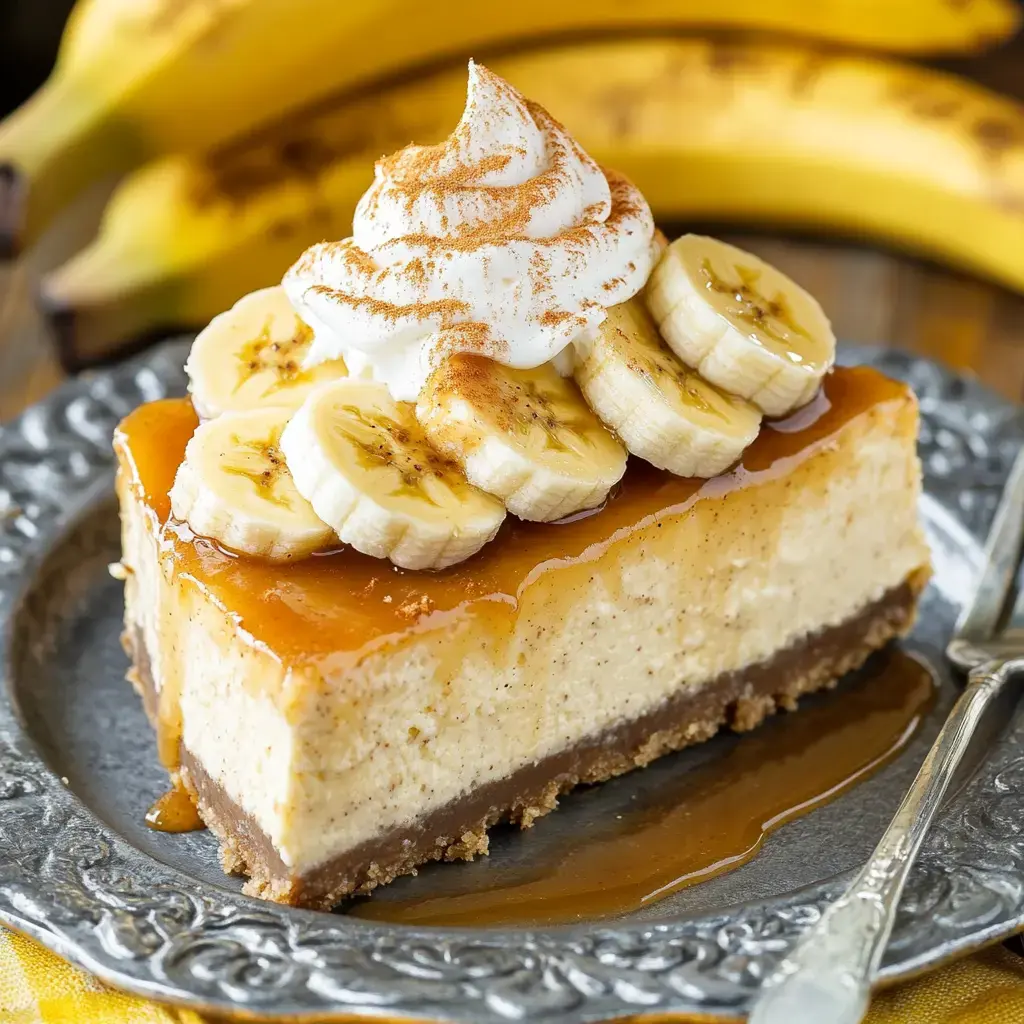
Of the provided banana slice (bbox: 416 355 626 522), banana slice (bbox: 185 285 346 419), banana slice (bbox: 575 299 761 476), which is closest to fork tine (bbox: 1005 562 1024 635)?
banana slice (bbox: 575 299 761 476)

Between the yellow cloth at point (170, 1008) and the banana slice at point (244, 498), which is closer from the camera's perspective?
the yellow cloth at point (170, 1008)

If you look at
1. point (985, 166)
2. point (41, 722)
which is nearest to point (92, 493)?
point (41, 722)

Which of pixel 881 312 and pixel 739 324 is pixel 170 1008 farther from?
pixel 881 312

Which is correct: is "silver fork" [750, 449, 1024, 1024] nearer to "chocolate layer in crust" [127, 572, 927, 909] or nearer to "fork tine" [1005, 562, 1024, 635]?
"fork tine" [1005, 562, 1024, 635]

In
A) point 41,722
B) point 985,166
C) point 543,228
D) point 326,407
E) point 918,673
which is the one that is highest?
point 543,228

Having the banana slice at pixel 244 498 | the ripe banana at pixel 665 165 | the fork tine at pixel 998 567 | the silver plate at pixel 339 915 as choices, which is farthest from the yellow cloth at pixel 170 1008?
the ripe banana at pixel 665 165

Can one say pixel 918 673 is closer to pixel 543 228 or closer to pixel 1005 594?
pixel 1005 594

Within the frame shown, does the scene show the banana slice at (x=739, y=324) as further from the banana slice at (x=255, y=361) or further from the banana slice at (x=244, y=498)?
the banana slice at (x=244, y=498)
